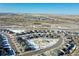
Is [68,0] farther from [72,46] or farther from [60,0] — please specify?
[72,46]

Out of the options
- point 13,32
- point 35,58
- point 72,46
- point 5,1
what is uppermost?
point 5,1

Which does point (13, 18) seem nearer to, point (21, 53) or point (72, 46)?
point (21, 53)

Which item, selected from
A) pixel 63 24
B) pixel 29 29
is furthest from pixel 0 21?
pixel 63 24

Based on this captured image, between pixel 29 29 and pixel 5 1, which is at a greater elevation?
pixel 5 1

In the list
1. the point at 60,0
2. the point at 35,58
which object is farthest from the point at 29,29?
the point at 60,0

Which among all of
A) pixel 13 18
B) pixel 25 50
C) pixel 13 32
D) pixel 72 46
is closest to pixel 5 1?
pixel 13 18

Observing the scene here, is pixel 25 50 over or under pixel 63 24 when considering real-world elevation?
under

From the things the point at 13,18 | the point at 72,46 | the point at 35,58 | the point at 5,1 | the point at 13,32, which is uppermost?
the point at 5,1
